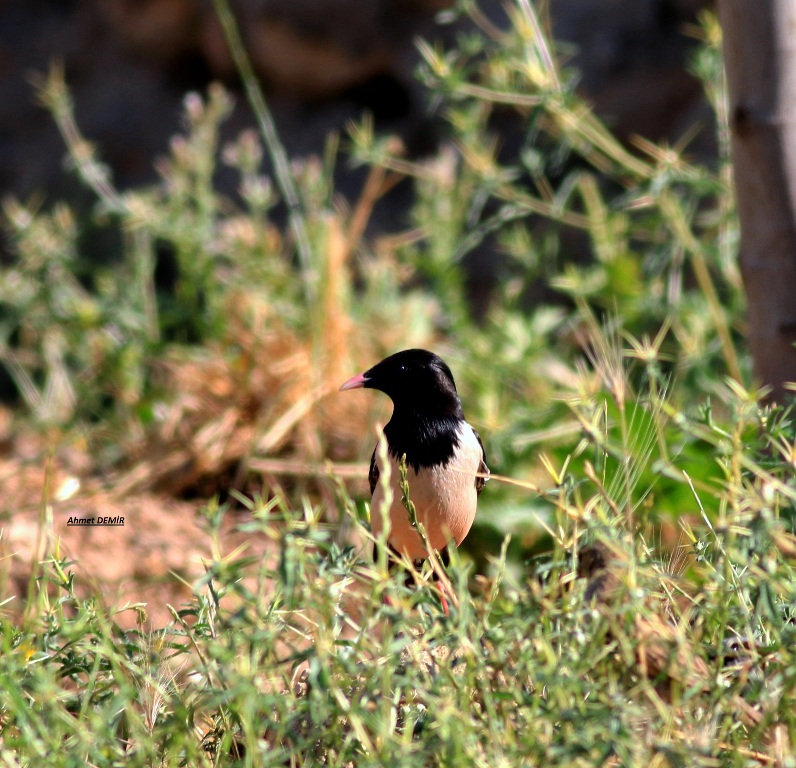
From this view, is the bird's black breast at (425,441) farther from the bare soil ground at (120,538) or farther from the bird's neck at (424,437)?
the bare soil ground at (120,538)

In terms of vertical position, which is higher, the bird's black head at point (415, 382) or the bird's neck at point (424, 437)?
the bird's black head at point (415, 382)

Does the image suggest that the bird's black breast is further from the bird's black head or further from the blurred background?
the blurred background

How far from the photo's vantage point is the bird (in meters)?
2.55

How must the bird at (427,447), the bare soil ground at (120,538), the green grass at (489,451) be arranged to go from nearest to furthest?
the green grass at (489,451) < the bird at (427,447) < the bare soil ground at (120,538)

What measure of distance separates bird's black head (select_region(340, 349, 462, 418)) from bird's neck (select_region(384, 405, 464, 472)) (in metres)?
0.01

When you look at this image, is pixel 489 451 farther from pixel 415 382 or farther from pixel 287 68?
pixel 287 68

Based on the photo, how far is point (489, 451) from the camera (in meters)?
3.94

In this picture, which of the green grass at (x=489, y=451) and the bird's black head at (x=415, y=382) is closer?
the green grass at (x=489, y=451)

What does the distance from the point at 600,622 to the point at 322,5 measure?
17.3 ft

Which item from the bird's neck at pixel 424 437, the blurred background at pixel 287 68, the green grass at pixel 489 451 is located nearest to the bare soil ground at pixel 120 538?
the green grass at pixel 489 451

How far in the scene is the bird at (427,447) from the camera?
8.36ft

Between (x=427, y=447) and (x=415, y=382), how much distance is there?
0.17 m

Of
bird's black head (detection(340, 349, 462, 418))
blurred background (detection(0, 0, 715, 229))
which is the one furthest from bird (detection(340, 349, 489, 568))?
blurred background (detection(0, 0, 715, 229))

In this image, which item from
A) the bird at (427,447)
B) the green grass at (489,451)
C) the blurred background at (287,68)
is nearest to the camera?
the green grass at (489,451)
